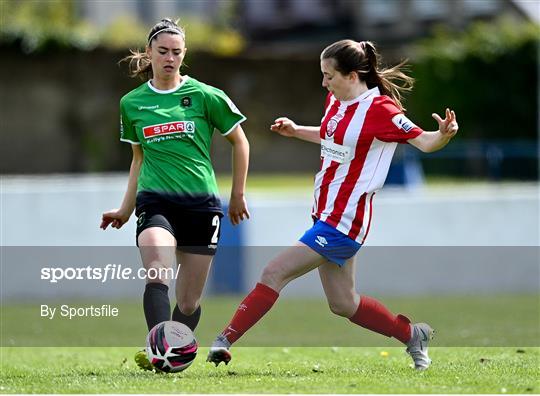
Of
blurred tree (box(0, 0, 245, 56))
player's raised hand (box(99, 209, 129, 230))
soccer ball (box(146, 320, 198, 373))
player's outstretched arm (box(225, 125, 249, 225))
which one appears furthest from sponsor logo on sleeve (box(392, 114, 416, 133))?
blurred tree (box(0, 0, 245, 56))

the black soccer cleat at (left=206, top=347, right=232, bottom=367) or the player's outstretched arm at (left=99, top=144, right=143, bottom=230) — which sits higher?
the player's outstretched arm at (left=99, top=144, right=143, bottom=230)

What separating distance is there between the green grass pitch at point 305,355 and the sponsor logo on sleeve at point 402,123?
52.4 inches

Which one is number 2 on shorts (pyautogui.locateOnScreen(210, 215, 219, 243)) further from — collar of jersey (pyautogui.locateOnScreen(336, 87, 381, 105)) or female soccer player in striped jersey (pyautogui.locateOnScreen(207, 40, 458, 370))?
collar of jersey (pyautogui.locateOnScreen(336, 87, 381, 105))

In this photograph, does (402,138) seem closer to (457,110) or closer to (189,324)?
(189,324)

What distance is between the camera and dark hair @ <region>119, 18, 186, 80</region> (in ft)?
23.7

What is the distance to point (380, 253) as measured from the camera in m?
15.4

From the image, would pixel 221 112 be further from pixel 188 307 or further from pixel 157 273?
pixel 188 307

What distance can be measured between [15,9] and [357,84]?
123ft

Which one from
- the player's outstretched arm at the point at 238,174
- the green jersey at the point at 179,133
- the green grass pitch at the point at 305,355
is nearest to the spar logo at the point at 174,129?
the green jersey at the point at 179,133

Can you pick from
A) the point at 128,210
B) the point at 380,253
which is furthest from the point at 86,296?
the point at 128,210

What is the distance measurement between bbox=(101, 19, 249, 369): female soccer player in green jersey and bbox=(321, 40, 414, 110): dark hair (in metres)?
0.69

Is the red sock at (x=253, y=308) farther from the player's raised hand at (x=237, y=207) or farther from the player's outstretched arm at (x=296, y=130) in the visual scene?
the player's outstretched arm at (x=296, y=130)

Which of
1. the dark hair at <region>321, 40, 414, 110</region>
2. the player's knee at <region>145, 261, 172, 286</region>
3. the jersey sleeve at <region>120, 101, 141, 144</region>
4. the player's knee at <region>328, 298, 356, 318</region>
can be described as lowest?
the player's knee at <region>328, 298, 356, 318</region>

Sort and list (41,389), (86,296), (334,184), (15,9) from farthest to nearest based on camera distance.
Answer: (15,9), (86,296), (334,184), (41,389)
